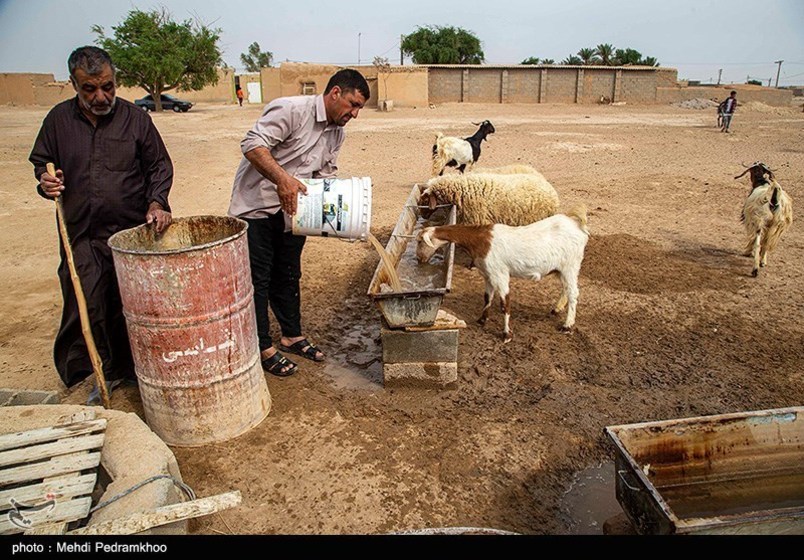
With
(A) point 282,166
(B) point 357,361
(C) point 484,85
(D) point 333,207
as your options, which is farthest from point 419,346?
(C) point 484,85

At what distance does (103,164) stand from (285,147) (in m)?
1.19

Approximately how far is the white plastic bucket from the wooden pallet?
1.68 meters

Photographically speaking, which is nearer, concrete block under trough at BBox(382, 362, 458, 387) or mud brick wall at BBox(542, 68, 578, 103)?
concrete block under trough at BBox(382, 362, 458, 387)

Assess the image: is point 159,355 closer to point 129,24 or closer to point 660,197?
point 660,197

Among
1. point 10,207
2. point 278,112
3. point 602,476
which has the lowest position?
point 602,476

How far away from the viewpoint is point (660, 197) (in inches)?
406

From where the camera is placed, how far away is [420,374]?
14.0ft

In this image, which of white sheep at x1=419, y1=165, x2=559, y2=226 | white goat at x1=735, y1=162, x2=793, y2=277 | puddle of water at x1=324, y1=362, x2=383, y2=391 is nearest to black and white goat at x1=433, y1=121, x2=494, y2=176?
white sheep at x1=419, y1=165, x2=559, y2=226

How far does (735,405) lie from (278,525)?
11.0 feet

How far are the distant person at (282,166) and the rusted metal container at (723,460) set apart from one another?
2.53 metres

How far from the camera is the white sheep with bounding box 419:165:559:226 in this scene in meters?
7.42

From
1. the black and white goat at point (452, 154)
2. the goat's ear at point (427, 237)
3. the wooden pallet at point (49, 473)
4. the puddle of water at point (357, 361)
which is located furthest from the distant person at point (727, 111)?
the wooden pallet at point (49, 473)

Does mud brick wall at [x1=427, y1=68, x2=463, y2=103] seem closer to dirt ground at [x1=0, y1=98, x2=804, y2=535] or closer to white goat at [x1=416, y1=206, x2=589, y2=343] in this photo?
dirt ground at [x1=0, y1=98, x2=804, y2=535]
